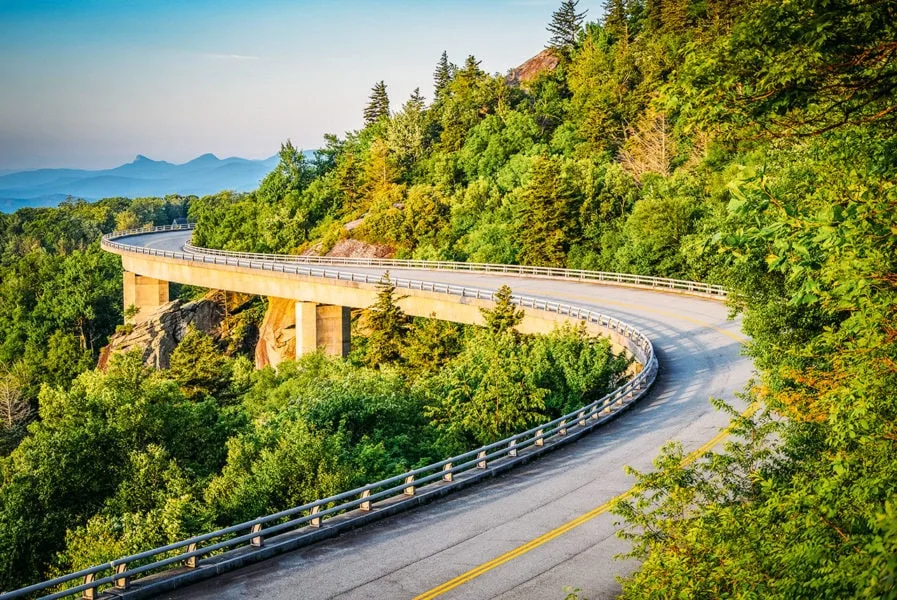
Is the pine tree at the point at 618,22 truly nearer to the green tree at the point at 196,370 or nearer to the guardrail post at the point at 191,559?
the green tree at the point at 196,370

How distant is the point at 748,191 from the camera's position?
9109 mm

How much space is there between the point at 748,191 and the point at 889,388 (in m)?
2.74

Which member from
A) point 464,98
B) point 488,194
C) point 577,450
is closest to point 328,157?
point 464,98

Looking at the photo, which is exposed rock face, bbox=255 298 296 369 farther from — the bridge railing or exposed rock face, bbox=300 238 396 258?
exposed rock face, bbox=300 238 396 258

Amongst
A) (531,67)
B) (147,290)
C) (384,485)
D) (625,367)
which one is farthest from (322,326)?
(531,67)

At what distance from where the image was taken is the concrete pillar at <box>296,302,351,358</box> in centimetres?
6341

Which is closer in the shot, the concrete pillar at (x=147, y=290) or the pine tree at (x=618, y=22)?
the concrete pillar at (x=147, y=290)

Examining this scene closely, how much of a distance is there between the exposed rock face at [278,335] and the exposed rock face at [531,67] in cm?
7291

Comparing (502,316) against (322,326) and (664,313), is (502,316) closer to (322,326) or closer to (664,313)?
(664,313)

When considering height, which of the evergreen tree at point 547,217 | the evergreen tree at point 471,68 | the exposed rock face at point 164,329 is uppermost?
the evergreen tree at point 471,68

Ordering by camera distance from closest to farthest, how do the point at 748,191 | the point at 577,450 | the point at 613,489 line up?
the point at 748,191 < the point at 613,489 < the point at 577,450

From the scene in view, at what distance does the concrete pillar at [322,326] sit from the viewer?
63406 mm

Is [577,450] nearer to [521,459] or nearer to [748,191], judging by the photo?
[521,459]

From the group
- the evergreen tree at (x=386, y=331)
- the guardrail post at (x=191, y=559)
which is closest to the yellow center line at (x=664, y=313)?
the evergreen tree at (x=386, y=331)
